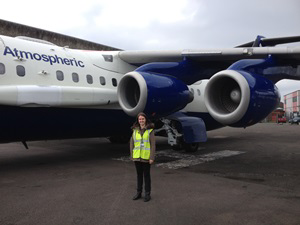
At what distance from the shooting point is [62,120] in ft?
25.1

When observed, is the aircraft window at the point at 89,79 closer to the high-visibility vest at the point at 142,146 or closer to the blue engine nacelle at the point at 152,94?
the blue engine nacelle at the point at 152,94

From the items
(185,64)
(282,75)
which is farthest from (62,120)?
(282,75)

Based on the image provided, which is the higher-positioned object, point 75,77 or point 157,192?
point 75,77

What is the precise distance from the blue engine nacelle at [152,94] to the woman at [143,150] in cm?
220

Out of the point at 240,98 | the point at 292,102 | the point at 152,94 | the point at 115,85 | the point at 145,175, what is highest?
the point at 292,102

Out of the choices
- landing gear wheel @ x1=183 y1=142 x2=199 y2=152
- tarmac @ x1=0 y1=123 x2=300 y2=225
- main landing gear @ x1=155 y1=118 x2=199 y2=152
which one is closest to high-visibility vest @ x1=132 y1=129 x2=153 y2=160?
tarmac @ x1=0 y1=123 x2=300 y2=225

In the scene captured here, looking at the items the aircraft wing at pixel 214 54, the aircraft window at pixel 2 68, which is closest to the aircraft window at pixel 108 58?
the aircraft wing at pixel 214 54

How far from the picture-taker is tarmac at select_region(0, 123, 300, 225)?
403cm

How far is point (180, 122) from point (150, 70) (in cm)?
253

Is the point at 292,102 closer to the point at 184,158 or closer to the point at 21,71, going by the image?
the point at 184,158

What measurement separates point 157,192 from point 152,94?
2.62m

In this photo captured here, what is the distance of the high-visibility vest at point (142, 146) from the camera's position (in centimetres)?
483

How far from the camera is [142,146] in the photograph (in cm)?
487

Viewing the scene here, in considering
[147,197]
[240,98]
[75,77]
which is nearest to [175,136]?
[240,98]
